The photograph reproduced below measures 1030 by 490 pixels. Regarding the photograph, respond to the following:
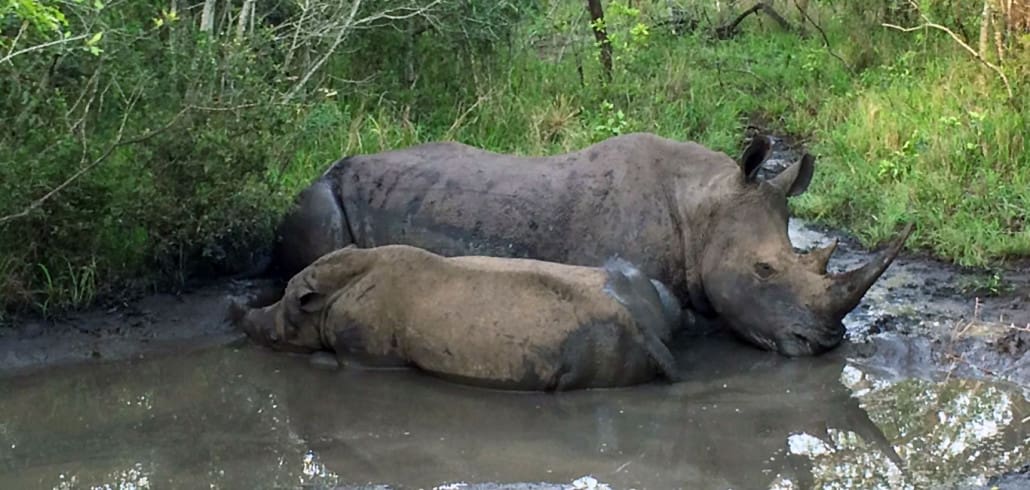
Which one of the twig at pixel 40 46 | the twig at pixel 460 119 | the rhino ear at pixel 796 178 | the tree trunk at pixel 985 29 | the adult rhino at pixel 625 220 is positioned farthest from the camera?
the tree trunk at pixel 985 29

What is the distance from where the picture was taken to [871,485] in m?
5.47

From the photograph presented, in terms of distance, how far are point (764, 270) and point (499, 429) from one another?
1.89 meters

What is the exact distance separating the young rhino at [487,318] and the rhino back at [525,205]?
0.30 metres

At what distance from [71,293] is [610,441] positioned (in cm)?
351

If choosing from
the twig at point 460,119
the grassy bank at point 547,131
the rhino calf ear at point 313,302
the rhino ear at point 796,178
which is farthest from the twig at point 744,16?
→ the rhino calf ear at point 313,302

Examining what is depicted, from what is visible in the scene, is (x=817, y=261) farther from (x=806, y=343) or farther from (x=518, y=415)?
(x=518, y=415)

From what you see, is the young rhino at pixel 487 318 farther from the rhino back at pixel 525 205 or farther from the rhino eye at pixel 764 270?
the rhino eye at pixel 764 270

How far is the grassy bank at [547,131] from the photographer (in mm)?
7621

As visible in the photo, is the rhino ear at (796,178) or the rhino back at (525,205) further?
the rhino back at (525,205)

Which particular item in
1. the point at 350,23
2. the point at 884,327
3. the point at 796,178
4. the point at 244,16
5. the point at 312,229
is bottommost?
the point at 884,327

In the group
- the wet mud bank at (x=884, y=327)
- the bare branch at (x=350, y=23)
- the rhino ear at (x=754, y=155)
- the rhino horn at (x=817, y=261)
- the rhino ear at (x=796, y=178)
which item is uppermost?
the bare branch at (x=350, y=23)

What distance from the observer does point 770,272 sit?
720 centimetres

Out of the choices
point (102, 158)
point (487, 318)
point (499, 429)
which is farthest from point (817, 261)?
point (102, 158)

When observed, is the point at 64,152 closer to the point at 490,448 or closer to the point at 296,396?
the point at 296,396
